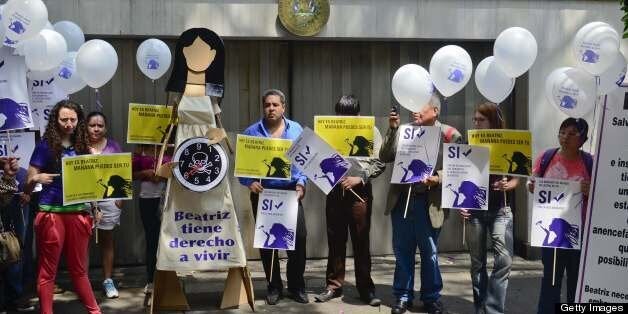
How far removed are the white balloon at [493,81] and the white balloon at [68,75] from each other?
3452 mm

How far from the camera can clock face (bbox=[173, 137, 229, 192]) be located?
5535 mm

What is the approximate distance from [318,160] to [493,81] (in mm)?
1520

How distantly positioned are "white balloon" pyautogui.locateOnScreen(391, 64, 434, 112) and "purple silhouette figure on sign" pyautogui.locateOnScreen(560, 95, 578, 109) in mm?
1058

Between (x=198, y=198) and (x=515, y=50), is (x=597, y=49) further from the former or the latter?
(x=198, y=198)

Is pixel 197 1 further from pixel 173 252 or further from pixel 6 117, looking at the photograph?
pixel 173 252

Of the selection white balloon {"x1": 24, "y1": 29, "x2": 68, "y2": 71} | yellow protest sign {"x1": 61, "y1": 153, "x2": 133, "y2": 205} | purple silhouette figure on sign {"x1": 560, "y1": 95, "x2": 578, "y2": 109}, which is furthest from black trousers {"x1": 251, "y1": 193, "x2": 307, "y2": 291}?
purple silhouette figure on sign {"x1": 560, "y1": 95, "x2": 578, "y2": 109}

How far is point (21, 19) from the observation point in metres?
5.45

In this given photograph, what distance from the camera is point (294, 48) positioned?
304 inches

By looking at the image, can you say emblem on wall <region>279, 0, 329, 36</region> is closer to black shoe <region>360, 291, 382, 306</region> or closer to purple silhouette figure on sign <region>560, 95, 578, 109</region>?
black shoe <region>360, 291, 382, 306</region>

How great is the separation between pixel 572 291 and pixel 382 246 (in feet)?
10.1

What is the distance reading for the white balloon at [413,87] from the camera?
553cm

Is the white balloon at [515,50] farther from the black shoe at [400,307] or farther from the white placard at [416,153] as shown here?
the black shoe at [400,307]

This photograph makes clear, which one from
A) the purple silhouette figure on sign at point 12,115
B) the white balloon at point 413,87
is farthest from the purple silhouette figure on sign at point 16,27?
the white balloon at point 413,87

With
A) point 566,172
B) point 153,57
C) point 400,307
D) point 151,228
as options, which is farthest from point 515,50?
point 151,228
